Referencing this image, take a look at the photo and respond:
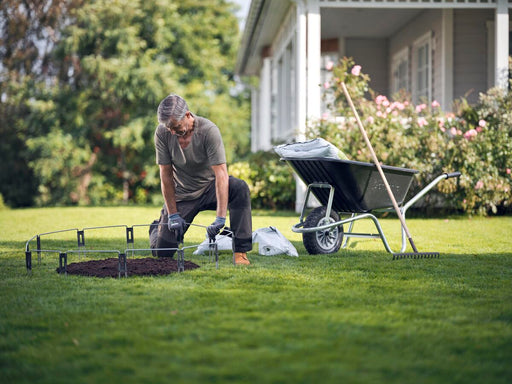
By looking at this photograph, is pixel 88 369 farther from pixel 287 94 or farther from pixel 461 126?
pixel 287 94

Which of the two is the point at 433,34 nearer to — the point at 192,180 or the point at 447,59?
the point at 447,59

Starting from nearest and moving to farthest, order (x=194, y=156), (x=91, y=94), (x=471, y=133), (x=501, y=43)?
(x=194, y=156), (x=471, y=133), (x=501, y=43), (x=91, y=94)

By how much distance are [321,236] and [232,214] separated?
88cm

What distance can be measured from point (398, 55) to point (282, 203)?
4596mm

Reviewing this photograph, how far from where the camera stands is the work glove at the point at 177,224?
4.73 meters

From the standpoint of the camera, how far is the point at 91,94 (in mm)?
15797

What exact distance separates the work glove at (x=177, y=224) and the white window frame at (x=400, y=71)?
859cm

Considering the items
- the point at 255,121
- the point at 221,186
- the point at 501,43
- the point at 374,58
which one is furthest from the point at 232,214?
the point at 255,121

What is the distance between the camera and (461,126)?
845 cm

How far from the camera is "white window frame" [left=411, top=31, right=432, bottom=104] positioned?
11.1 m

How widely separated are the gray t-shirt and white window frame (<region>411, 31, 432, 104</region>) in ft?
22.5

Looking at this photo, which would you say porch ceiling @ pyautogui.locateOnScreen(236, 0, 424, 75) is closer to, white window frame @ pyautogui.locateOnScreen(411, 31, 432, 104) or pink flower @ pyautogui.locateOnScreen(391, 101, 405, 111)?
white window frame @ pyautogui.locateOnScreen(411, 31, 432, 104)

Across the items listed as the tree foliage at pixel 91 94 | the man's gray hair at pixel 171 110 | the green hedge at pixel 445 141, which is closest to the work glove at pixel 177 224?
the man's gray hair at pixel 171 110

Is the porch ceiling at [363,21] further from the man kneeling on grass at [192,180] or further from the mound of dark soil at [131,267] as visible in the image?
the mound of dark soil at [131,267]
